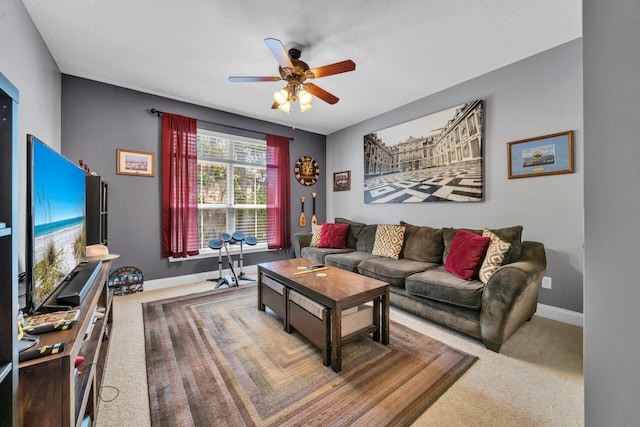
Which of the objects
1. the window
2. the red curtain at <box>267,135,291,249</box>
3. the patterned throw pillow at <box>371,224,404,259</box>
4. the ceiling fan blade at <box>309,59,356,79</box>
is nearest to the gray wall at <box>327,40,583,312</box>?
the patterned throw pillow at <box>371,224,404,259</box>

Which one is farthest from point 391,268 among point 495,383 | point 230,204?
point 230,204

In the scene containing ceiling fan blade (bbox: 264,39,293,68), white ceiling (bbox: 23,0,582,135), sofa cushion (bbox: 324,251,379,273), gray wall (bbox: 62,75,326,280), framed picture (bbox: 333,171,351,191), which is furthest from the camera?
framed picture (bbox: 333,171,351,191)

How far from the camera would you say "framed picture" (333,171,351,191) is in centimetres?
480

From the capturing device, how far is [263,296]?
2.61 m

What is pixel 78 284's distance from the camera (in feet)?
4.61

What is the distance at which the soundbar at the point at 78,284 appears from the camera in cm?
122

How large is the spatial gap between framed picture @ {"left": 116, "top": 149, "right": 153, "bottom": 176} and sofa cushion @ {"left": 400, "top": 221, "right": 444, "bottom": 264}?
3624 mm

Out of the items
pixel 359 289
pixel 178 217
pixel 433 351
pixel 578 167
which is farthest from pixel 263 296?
pixel 578 167

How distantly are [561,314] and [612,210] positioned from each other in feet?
8.70

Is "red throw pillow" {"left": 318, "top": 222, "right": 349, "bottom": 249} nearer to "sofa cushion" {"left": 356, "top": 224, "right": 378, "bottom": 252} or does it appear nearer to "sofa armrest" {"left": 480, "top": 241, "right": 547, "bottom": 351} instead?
"sofa cushion" {"left": 356, "top": 224, "right": 378, "bottom": 252}

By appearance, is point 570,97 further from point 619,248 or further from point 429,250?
point 619,248

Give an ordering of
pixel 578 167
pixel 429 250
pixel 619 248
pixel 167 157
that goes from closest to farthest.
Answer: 1. pixel 619 248
2. pixel 578 167
3. pixel 429 250
4. pixel 167 157

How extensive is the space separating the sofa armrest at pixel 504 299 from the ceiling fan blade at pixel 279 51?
242 cm

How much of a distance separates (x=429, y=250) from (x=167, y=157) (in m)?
3.71
